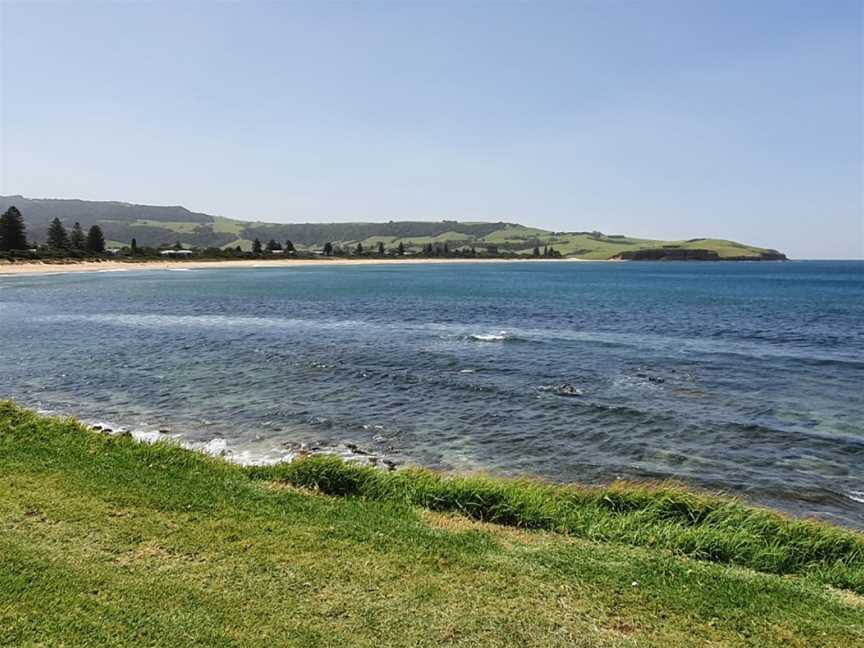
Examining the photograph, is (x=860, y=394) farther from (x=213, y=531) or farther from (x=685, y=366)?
(x=213, y=531)

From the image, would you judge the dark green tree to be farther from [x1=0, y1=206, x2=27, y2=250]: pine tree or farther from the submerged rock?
the submerged rock

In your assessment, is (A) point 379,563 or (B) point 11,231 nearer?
(A) point 379,563

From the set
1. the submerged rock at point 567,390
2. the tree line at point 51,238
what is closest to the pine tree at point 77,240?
the tree line at point 51,238

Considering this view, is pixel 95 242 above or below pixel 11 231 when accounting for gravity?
below

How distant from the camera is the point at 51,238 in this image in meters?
147

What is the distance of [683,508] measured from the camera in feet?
34.8

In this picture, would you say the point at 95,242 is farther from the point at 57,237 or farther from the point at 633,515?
the point at 633,515

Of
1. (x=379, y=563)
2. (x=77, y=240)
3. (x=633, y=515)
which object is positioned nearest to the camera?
(x=379, y=563)

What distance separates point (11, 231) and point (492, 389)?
150 meters

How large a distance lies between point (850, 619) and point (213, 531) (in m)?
8.59

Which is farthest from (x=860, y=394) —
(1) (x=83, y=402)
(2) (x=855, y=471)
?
(1) (x=83, y=402)

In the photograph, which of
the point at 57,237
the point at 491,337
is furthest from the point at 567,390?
the point at 57,237

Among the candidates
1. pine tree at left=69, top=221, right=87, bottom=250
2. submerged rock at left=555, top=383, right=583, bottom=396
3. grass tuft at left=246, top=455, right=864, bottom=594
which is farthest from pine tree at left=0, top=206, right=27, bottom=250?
grass tuft at left=246, top=455, right=864, bottom=594

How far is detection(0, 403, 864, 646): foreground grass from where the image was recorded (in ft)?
20.3
